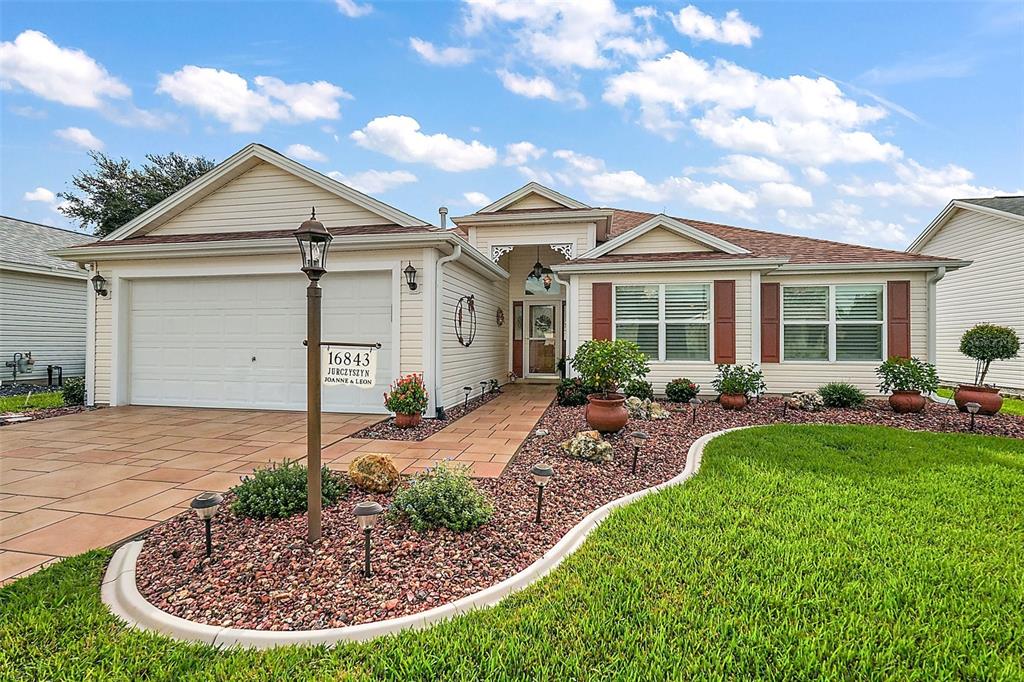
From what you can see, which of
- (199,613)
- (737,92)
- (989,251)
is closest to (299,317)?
(199,613)

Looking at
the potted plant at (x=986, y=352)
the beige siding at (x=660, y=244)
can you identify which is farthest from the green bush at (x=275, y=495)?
the potted plant at (x=986, y=352)

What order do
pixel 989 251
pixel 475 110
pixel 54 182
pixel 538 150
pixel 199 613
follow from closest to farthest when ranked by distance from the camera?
pixel 199 613 → pixel 989 251 → pixel 475 110 → pixel 538 150 → pixel 54 182

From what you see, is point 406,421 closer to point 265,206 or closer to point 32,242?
point 265,206

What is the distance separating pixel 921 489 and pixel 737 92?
8.81 metres

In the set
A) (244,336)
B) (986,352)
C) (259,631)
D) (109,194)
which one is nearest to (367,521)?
(259,631)

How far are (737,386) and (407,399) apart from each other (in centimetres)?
559

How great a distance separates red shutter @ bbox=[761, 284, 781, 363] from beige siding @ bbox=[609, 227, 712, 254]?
154 centimetres

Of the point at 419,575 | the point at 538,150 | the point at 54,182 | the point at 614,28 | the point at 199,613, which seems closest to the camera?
the point at 199,613

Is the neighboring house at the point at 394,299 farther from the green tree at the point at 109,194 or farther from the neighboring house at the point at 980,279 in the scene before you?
the green tree at the point at 109,194

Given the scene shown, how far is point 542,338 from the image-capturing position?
12.7m

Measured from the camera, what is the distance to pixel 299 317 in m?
7.92

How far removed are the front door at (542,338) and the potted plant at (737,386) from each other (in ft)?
16.1

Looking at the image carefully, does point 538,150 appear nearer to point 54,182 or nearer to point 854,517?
point 854,517

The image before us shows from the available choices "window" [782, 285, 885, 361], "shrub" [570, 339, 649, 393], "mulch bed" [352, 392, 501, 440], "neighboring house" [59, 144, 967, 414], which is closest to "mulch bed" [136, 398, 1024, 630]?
"shrub" [570, 339, 649, 393]
